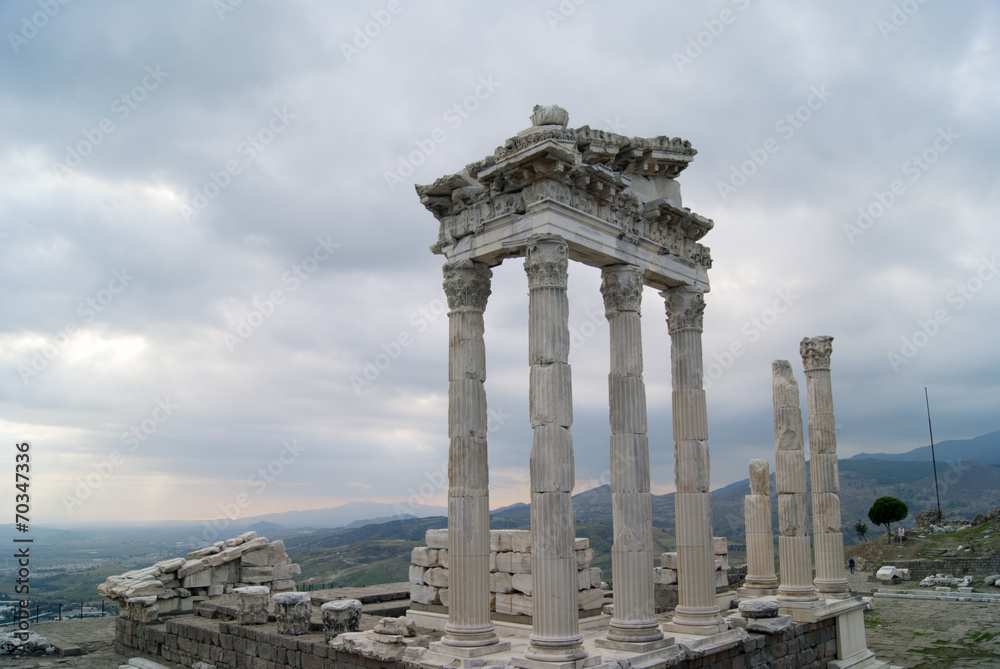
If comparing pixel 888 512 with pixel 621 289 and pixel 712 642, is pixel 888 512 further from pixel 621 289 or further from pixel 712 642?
pixel 621 289

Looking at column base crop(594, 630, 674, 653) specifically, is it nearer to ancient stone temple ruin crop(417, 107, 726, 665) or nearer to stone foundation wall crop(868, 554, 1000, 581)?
ancient stone temple ruin crop(417, 107, 726, 665)

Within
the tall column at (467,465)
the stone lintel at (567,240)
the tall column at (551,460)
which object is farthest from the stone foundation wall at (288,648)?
the stone lintel at (567,240)

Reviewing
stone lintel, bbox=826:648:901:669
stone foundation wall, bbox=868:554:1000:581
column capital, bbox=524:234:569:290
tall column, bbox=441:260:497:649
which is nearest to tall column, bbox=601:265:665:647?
column capital, bbox=524:234:569:290

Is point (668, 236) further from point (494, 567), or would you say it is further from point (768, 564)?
point (768, 564)

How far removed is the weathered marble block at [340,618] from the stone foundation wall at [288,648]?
316mm

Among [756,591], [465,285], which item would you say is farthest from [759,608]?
[465,285]

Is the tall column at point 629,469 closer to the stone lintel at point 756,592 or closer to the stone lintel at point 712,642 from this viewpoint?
the stone lintel at point 712,642

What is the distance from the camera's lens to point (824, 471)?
2139cm

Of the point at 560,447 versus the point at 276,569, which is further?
the point at 276,569

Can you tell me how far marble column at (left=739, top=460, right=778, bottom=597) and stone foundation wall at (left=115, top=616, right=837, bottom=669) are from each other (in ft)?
6.44

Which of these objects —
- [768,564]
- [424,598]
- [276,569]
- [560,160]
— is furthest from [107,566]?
[560,160]

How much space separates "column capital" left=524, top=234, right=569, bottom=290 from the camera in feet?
45.0

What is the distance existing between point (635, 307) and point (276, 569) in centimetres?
1608

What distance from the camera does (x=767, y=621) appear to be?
1659cm
